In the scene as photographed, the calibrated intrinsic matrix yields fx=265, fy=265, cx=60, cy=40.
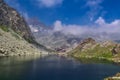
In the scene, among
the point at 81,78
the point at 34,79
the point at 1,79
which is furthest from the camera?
the point at 81,78

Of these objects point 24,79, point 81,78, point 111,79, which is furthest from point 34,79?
point 111,79

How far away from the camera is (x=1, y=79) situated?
14450 cm

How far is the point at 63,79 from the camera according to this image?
159m

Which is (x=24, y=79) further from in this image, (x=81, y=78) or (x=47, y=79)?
(x=81, y=78)

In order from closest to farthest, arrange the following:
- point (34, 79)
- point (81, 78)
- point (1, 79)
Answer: point (1, 79) < point (34, 79) < point (81, 78)

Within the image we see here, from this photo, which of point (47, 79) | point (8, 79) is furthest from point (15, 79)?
point (47, 79)

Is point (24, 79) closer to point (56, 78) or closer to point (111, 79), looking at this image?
point (56, 78)

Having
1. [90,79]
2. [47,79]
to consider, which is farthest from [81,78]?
[47,79]

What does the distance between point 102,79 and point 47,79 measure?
32812mm

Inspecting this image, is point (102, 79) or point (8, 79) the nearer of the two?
point (8, 79)

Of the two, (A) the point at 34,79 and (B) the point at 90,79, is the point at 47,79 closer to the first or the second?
(A) the point at 34,79

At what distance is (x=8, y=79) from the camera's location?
146000 mm

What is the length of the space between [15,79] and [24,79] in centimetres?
553

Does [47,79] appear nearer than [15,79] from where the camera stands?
No
